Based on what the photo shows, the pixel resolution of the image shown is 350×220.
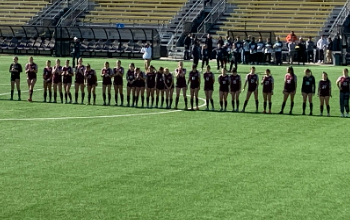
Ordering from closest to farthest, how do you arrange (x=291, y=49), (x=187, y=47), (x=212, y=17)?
(x=291, y=49) → (x=187, y=47) → (x=212, y=17)

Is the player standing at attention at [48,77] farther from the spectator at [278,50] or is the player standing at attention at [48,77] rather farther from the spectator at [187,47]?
the spectator at [187,47]

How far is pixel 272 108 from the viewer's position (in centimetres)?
3250

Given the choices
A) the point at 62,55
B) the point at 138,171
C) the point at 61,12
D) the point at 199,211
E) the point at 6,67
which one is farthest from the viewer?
the point at 61,12

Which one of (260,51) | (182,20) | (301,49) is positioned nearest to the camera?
(260,51)

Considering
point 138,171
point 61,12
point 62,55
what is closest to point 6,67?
point 62,55

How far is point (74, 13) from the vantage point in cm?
6900

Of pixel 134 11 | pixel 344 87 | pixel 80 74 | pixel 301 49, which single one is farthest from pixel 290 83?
pixel 134 11

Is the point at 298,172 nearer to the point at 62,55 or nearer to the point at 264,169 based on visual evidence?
the point at 264,169

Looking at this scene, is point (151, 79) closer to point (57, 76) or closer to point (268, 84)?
point (57, 76)

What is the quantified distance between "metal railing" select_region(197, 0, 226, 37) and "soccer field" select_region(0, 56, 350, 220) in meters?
32.1

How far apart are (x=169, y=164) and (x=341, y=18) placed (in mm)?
42599

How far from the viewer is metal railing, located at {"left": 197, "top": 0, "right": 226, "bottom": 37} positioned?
6359 cm

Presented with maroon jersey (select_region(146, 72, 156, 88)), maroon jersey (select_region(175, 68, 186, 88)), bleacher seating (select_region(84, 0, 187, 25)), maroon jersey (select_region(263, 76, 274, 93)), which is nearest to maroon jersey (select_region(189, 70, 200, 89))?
maroon jersey (select_region(175, 68, 186, 88))

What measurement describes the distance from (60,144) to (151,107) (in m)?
9.58
